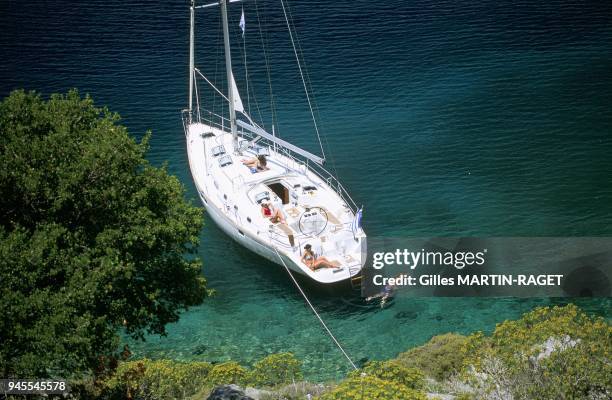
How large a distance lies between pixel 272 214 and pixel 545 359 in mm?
26101

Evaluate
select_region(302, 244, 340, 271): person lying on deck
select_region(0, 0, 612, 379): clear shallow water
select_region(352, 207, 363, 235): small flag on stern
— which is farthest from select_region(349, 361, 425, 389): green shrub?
select_region(352, 207, 363, 235): small flag on stern

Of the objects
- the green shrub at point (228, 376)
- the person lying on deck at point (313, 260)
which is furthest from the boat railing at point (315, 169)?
the green shrub at point (228, 376)

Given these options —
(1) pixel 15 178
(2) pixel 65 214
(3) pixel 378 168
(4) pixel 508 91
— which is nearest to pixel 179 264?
(2) pixel 65 214

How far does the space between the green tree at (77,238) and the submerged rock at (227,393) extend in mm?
3390

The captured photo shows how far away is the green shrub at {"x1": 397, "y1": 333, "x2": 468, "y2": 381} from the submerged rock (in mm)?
9008

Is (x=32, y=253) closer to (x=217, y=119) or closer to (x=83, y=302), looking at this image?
(x=83, y=302)

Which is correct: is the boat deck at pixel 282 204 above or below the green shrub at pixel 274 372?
above

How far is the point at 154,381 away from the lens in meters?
31.7

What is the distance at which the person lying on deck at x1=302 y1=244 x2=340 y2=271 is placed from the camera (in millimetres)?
45688

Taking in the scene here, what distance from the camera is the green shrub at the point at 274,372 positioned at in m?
32.2

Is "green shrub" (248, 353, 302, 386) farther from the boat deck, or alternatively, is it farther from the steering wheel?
the steering wheel

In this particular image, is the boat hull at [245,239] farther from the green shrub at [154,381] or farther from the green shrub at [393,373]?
the green shrub at [393,373]

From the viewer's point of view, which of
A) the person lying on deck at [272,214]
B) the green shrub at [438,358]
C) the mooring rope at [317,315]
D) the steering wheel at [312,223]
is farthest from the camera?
the person lying on deck at [272,214]

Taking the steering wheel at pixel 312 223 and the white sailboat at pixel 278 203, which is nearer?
the white sailboat at pixel 278 203
